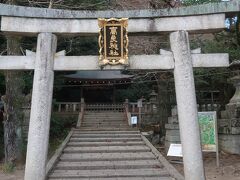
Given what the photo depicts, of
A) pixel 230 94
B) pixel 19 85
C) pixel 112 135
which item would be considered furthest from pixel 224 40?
pixel 19 85

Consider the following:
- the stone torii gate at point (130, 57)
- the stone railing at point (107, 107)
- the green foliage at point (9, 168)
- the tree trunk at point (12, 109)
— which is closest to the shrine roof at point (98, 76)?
the stone railing at point (107, 107)

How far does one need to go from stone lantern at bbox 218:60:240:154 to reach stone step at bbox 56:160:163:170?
319cm

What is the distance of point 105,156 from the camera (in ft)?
40.8

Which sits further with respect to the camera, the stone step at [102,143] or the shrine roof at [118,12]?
the stone step at [102,143]

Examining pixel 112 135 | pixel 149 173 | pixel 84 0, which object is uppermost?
pixel 84 0

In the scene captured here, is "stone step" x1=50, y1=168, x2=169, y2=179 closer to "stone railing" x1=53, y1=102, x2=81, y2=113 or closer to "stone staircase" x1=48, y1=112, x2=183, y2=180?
"stone staircase" x1=48, y1=112, x2=183, y2=180

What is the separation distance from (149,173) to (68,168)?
2.53m

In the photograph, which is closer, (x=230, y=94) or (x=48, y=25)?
(x=48, y=25)

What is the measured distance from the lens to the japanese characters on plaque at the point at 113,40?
7.61m

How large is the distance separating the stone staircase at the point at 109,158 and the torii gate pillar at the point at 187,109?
158 cm

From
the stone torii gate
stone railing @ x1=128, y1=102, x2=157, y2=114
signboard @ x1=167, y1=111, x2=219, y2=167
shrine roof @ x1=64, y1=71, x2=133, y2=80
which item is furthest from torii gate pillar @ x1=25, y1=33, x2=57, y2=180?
shrine roof @ x1=64, y1=71, x2=133, y2=80

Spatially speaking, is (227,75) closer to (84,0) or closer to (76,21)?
(84,0)

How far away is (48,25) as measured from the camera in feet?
25.5

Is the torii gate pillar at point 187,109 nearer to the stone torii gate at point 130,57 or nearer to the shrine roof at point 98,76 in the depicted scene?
the stone torii gate at point 130,57
